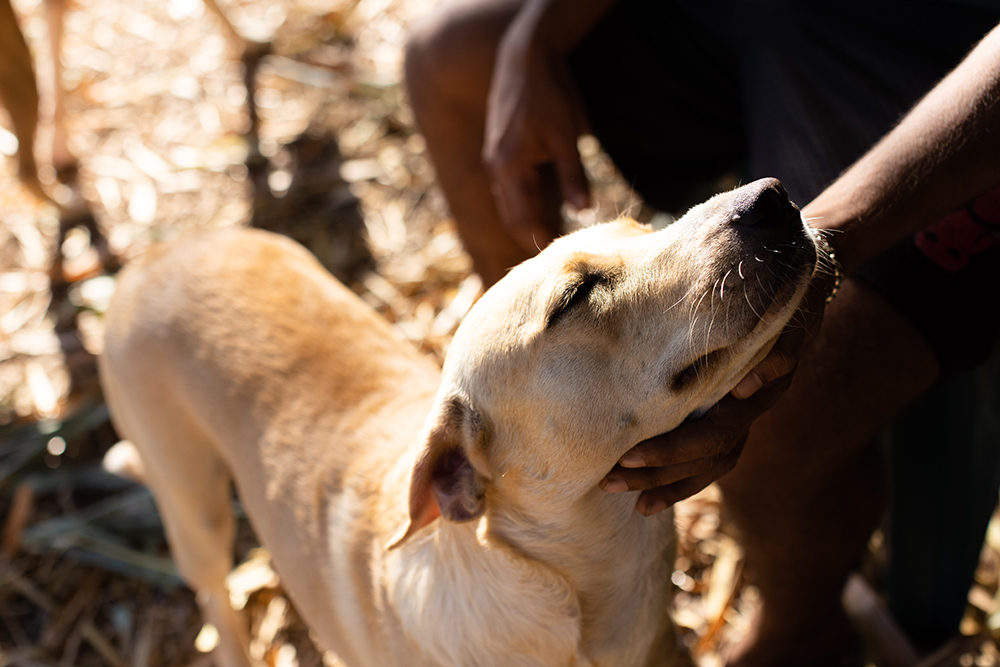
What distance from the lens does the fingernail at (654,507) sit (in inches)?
65.4

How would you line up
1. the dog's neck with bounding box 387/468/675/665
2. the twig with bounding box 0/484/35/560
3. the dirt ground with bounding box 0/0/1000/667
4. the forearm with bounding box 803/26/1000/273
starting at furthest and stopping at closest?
the twig with bounding box 0/484/35/560, the dirt ground with bounding box 0/0/1000/667, the dog's neck with bounding box 387/468/675/665, the forearm with bounding box 803/26/1000/273

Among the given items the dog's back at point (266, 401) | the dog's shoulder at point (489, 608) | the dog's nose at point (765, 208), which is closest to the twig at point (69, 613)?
the dog's back at point (266, 401)

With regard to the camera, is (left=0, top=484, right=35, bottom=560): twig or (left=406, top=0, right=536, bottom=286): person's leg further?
(left=0, top=484, right=35, bottom=560): twig

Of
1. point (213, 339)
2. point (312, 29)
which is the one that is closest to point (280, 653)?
point (213, 339)

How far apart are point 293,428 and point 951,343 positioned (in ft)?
5.83

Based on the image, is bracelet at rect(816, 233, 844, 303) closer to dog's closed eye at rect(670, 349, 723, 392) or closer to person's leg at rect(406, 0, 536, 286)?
dog's closed eye at rect(670, 349, 723, 392)

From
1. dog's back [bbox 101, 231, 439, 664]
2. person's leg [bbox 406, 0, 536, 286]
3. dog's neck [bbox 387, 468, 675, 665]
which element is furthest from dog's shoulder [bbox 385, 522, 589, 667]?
person's leg [bbox 406, 0, 536, 286]

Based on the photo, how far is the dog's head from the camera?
1.53 m

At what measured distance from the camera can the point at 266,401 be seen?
237 cm

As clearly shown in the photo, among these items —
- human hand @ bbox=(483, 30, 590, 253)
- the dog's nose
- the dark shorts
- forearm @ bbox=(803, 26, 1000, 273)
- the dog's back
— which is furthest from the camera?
human hand @ bbox=(483, 30, 590, 253)

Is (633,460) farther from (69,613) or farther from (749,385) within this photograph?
(69,613)

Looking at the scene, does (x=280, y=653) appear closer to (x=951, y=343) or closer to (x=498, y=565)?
(x=498, y=565)

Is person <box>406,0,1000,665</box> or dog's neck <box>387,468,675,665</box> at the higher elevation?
person <box>406,0,1000,665</box>

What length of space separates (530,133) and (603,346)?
1.12m
